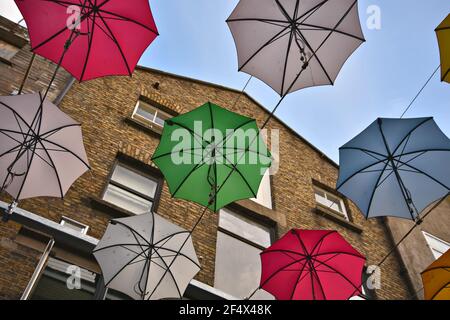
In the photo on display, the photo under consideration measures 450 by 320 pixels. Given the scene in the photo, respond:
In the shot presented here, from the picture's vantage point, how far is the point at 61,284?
21.2ft

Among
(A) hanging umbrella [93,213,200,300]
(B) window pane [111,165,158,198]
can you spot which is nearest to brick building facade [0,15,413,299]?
(B) window pane [111,165,158,198]

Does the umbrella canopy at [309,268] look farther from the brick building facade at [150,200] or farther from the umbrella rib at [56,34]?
the umbrella rib at [56,34]

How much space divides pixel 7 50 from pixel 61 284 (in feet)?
23.9

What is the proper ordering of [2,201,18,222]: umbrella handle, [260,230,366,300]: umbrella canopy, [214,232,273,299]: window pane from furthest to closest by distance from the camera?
[214,232,273,299]: window pane → [260,230,366,300]: umbrella canopy → [2,201,18,222]: umbrella handle

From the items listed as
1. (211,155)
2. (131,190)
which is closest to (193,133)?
(211,155)

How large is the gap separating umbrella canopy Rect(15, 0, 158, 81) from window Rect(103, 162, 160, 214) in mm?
3418

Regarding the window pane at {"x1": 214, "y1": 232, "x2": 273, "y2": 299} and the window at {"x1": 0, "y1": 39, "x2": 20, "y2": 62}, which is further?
the window at {"x1": 0, "y1": 39, "x2": 20, "y2": 62}

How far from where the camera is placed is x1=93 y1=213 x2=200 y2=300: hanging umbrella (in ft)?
20.2

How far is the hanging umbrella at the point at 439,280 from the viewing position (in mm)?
6539

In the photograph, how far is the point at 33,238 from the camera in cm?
645

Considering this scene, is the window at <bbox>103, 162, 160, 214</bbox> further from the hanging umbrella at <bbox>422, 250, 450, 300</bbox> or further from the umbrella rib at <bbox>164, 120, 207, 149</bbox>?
the hanging umbrella at <bbox>422, 250, 450, 300</bbox>
